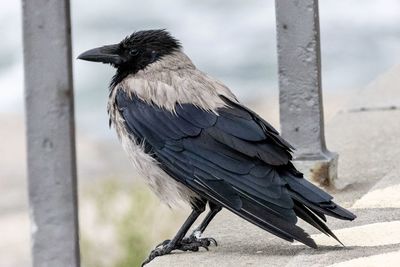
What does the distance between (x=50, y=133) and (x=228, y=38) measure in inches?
562

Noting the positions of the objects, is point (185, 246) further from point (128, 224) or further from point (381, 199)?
point (128, 224)

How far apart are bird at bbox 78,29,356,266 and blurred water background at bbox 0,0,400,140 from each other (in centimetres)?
945

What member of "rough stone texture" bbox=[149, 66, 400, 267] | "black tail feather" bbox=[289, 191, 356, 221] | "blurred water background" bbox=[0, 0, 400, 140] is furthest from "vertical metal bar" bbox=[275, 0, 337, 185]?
"blurred water background" bbox=[0, 0, 400, 140]

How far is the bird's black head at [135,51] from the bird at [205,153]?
2cm

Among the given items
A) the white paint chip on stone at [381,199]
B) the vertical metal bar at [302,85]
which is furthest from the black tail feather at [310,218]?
the vertical metal bar at [302,85]

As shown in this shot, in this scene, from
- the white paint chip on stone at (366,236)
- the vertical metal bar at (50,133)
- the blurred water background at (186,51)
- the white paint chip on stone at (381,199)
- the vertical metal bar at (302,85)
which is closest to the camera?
the vertical metal bar at (50,133)

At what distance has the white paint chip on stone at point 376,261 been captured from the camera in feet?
13.9

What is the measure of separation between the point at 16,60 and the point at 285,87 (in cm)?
1021

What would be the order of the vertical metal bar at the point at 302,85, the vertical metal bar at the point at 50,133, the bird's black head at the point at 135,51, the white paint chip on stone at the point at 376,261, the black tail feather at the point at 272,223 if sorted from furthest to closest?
the vertical metal bar at the point at 302,85 → the bird's black head at the point at 135,51 → the black tail feather at the point at 272,223 → the white paint chip on stone at the point at 376,261 → the vertical metal bar at the point at 50,133

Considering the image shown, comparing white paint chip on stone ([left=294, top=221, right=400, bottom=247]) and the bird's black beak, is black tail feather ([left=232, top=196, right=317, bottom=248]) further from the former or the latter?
the bird's black beak

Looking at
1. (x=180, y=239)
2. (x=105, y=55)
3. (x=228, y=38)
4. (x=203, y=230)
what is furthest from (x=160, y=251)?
(x=228, y=38)

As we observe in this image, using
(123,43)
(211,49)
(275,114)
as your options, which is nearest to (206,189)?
(123,43)

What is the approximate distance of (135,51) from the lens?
16.8 feet

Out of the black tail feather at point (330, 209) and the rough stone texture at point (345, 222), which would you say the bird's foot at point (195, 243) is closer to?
the rough stone texture at point (345, 222)
